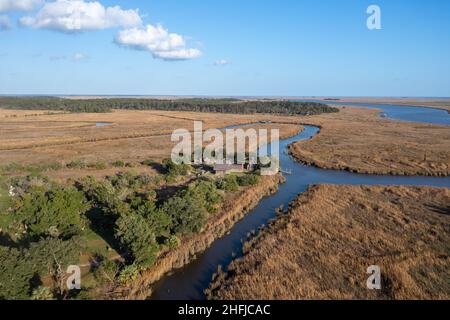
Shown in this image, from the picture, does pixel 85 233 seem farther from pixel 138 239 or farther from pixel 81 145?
pixel 81 145

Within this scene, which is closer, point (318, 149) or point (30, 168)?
point (30, 168)

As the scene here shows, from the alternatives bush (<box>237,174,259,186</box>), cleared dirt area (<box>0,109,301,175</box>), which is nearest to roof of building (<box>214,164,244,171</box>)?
bush (<box>237,174,259,186</box>)

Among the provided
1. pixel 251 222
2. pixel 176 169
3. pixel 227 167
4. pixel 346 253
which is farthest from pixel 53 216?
pixel 227 167

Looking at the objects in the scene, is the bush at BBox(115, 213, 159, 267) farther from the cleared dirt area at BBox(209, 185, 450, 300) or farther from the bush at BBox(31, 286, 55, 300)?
the bush at BBox(31, 286, 55, 300)

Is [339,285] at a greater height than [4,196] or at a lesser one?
lesser

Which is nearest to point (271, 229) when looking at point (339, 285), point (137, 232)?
point (339, 285)
